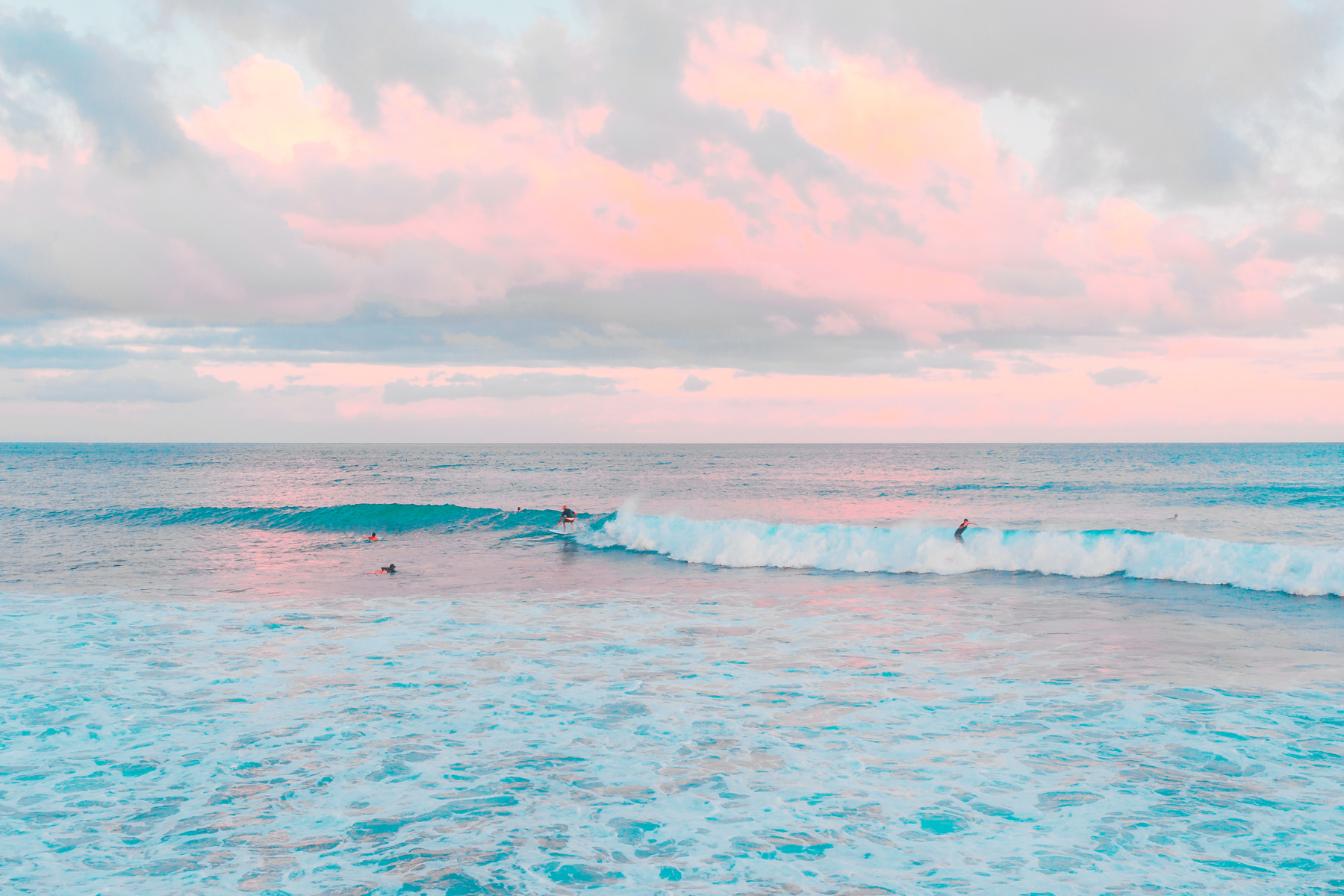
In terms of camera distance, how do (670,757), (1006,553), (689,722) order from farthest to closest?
(1006,553), (689,722), (670,757)

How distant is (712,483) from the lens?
7219cm

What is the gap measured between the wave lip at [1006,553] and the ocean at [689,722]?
149 millimetres

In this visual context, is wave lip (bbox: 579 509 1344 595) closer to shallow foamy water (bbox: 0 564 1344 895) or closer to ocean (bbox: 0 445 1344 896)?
ocean (bbox: 0 445 1344 896)

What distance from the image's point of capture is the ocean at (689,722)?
23.4 feet

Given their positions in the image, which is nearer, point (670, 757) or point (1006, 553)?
point (670, 757)

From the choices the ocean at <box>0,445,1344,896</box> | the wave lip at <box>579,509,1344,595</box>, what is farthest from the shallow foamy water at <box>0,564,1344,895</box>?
the wave lip at <box>579,509,1344,595</box>

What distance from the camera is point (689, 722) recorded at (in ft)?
35.3

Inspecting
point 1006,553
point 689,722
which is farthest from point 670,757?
point 1006,553

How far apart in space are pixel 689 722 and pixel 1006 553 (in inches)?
775

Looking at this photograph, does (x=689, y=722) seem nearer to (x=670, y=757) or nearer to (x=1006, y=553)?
(x=670, y=757)

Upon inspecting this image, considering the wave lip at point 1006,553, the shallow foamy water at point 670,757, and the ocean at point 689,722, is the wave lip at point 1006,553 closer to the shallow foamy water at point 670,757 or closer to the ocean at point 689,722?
the ocean at point 689,722

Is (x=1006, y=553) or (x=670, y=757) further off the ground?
(x=1006, y=553)

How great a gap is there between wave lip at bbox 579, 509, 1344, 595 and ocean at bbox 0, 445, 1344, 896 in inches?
5.9

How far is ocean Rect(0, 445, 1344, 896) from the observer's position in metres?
7.14
